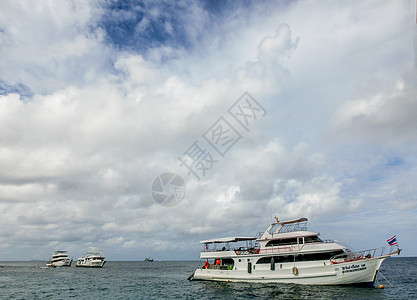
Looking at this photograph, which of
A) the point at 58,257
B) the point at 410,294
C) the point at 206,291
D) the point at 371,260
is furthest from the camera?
the point at 58,257

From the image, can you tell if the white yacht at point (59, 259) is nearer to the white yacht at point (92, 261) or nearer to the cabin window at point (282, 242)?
the white yacht at point (92, 261)

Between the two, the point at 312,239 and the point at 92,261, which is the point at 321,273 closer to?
the point at 312,239

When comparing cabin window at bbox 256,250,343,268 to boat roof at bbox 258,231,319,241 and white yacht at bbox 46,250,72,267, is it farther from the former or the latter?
white yacht at bbox 46,250,72,267

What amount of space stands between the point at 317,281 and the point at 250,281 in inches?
371

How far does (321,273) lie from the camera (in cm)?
3591

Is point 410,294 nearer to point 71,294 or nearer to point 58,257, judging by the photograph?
point 71,294

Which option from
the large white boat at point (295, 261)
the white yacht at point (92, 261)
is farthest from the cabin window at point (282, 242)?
the white yacht at point (92, 261)

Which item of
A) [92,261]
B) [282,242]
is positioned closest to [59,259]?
[92,261]

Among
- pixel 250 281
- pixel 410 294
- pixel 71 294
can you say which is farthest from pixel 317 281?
pixel 71 294

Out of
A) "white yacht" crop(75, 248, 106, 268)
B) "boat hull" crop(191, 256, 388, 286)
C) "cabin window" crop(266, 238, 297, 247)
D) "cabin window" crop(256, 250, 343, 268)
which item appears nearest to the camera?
"boat hull" crop(191, 256, 388, 286)

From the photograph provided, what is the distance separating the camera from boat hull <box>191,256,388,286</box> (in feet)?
115

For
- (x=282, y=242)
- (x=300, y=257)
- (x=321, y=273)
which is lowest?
(x=321, y=273)

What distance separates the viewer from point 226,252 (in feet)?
146

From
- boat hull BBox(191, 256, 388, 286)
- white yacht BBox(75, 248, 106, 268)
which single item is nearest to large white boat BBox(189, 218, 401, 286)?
boat hull BBox(191, 256, 388, 286)
